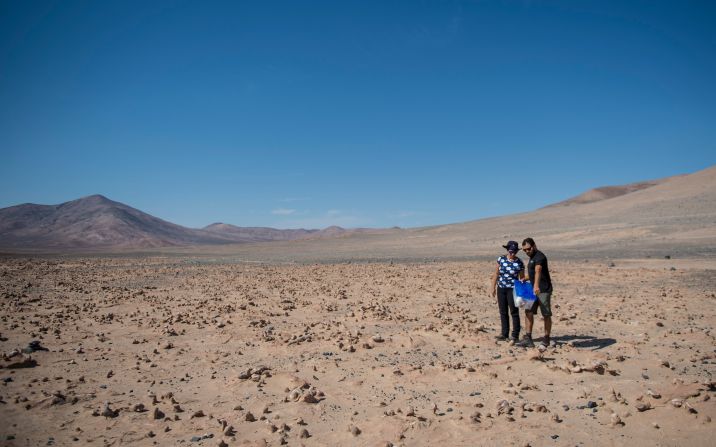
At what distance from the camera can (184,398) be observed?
594cm

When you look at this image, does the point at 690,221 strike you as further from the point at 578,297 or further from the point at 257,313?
the point at 257,313

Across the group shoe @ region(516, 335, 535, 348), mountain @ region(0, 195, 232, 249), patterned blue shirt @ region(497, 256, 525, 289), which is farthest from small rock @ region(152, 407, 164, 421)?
mountain @ region(0, 195, 232, 249)

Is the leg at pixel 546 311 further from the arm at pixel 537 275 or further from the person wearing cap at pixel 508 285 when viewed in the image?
the person wearing cap at pixel 508 285

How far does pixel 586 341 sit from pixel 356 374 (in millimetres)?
4667

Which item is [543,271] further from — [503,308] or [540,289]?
[503,308]

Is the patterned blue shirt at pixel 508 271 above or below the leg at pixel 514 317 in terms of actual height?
above

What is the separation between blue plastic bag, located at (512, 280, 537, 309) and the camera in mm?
8023

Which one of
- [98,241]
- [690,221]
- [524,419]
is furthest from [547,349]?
[98,241]

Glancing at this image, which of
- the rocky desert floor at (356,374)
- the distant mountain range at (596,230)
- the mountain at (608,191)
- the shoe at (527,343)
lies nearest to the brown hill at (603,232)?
the distant mountain range at (596,230)

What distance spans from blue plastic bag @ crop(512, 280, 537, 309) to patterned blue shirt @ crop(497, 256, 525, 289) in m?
0.22

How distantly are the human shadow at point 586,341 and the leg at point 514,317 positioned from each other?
2.88 ft

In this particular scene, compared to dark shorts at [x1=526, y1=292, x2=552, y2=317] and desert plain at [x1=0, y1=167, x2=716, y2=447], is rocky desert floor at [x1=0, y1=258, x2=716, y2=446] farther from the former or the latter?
dark shorts at [x1=526, y1=292, x2=552, y2=317]

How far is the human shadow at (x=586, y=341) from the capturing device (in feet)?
25.9

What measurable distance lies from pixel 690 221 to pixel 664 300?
1436 inches
